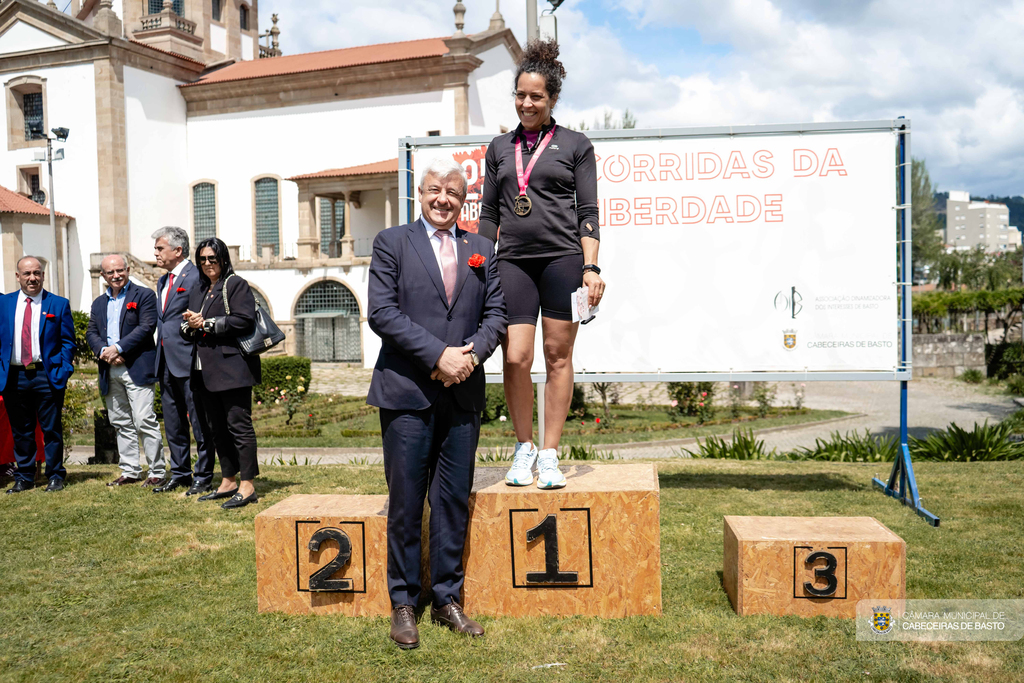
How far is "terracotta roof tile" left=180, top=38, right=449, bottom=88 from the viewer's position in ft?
118

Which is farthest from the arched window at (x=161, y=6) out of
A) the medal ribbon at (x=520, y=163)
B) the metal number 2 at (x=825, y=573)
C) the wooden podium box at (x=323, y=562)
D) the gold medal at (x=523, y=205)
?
the metal number 2 at (x=825, y=573)

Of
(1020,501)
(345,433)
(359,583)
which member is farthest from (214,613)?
(345,433)

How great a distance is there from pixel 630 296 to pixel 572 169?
3.02 m

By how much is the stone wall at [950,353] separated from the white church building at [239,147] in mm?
19228

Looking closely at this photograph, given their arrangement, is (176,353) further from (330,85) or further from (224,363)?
(330,85)

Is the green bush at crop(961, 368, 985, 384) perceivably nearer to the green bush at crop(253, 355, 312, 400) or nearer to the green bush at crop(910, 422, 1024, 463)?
the green bush at crop(910, 422, 1024, 463)

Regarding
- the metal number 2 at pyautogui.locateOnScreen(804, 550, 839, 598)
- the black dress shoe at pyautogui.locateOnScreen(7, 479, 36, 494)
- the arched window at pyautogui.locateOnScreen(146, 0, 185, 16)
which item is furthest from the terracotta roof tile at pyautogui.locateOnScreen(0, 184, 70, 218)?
the metal number 2 at pyautogui.locateOnScreen(804, 550, 839, 598)

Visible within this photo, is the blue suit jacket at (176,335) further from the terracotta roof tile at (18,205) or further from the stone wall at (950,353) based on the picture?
the terracotta roof tile at (18,205)

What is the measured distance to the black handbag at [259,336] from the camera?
661 cm

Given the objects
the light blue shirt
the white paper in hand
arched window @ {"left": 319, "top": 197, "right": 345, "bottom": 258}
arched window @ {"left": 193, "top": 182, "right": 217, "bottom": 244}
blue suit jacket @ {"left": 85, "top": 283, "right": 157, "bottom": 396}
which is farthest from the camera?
arched window @ {"left": 193, "top": 182, "right": 217, "bottom": 244}

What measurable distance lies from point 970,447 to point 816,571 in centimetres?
672

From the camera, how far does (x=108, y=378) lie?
7.91 meters

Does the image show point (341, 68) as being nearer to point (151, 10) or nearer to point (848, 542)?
point (151, 10)

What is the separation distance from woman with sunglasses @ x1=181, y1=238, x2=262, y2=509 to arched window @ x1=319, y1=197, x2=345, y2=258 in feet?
98.6
